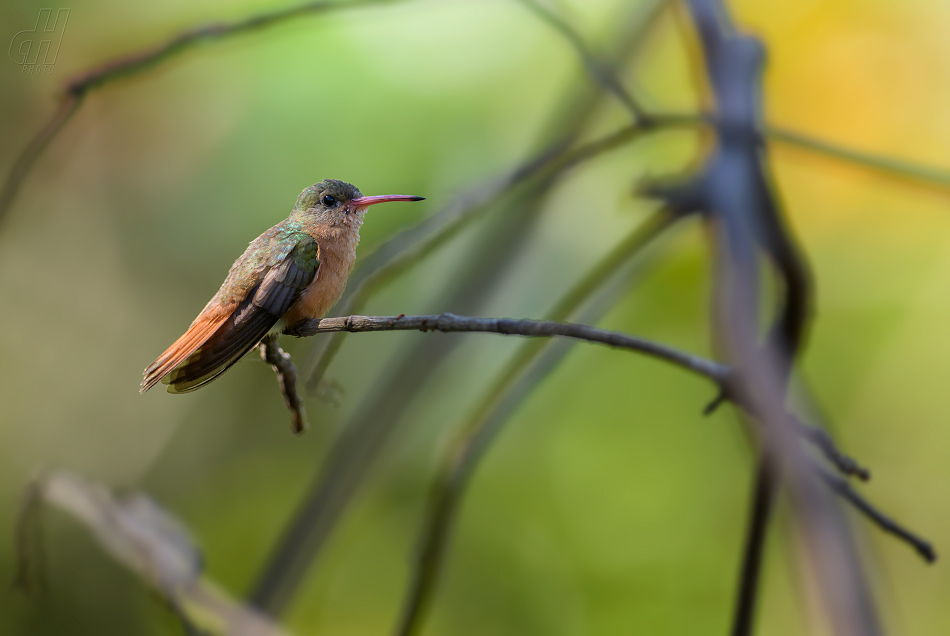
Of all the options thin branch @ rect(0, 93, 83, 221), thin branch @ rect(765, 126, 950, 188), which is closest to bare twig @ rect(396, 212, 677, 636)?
thin branch @ rect(765, 126, 950, 188)

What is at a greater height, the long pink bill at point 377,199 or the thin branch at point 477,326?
the long pink bill at point 377,199

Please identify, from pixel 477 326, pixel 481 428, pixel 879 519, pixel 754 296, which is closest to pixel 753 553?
pixel 879 519

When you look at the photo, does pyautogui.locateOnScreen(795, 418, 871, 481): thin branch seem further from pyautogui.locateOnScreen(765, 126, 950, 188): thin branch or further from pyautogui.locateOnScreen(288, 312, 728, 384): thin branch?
pyautogui.locateOnScreen(765, 126, 950, 188): thin branch

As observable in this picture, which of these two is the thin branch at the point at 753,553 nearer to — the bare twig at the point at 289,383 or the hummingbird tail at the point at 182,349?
the bare twig at the point at 289,383

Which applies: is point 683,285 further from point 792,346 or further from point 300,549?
point 300,549

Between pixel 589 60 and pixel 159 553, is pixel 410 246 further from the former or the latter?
pixel 159 553

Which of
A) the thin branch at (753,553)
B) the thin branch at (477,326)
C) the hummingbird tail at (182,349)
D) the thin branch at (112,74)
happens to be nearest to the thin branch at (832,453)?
the thin branch at (753,553)

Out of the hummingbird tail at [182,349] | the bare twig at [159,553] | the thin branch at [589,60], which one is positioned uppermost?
the thin branch at [589,60]
